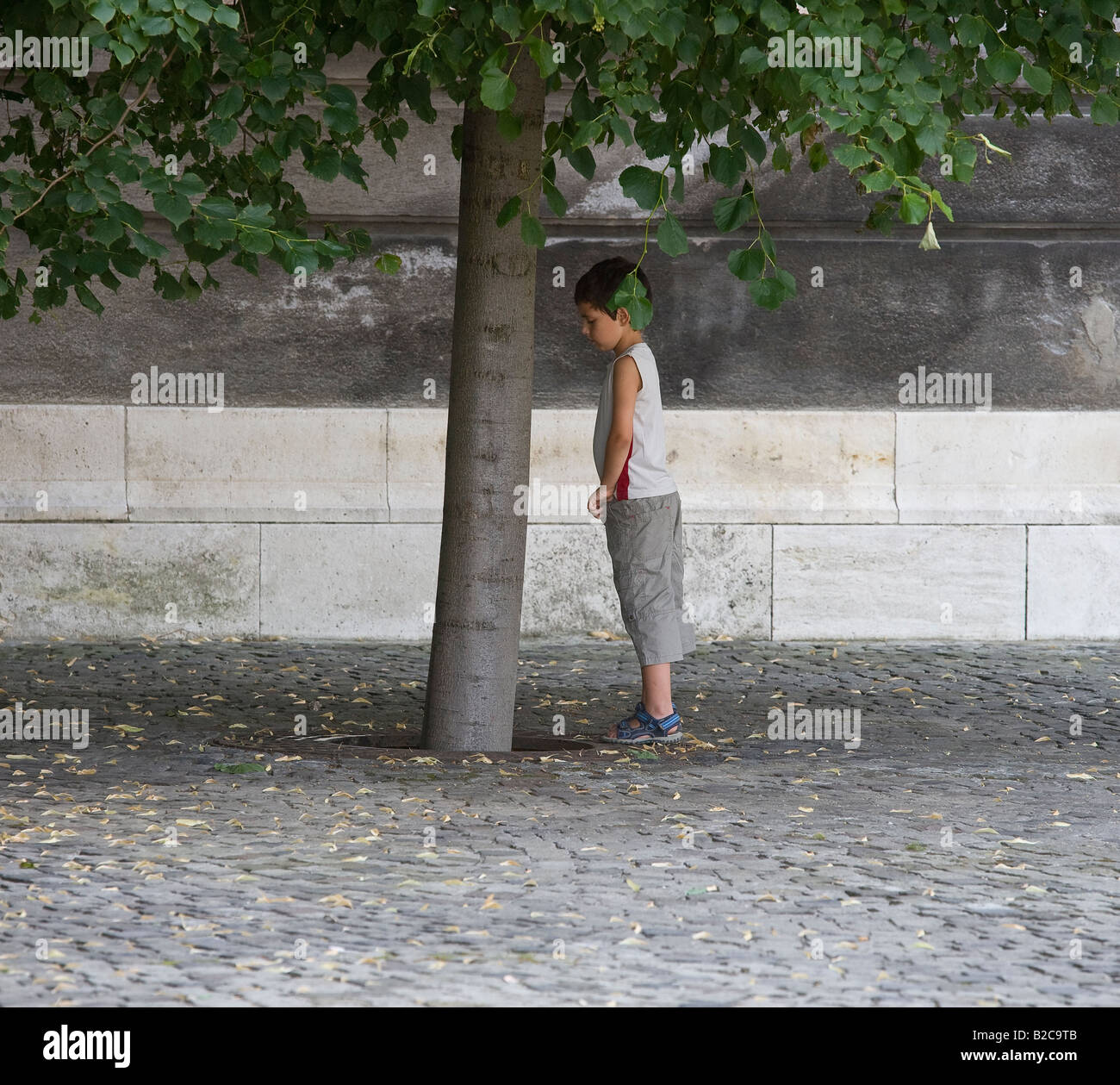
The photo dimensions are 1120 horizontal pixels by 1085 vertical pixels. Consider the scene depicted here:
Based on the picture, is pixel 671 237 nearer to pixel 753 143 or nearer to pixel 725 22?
pixel 753 143

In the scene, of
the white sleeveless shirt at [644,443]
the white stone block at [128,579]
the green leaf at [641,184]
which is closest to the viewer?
the green leaf at [641,184]

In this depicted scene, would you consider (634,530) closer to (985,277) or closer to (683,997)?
(683,997)

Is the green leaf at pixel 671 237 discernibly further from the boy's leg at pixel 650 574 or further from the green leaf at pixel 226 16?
the boy's leg at pixel 650 574

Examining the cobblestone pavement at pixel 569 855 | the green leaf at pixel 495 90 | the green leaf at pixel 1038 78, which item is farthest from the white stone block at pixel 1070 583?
the green leaf at pixel 495 90

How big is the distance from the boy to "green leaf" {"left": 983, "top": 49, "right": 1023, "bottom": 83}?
1777 mm

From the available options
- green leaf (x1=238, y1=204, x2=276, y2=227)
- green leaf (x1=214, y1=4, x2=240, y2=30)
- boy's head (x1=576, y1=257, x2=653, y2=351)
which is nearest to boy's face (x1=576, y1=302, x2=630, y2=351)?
boy's head (x1=576, y1=257, x2=653, y2=351)

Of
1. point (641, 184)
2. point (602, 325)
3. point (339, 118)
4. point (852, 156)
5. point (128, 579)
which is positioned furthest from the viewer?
point (128, 579)

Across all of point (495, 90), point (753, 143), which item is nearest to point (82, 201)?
point (495, 90)

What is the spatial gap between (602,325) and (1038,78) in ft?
6.59

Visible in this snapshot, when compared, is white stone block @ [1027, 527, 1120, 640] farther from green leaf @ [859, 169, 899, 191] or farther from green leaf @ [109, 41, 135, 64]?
green leaf @ [109, 41, 135, 64]

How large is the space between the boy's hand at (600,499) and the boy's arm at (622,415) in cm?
2

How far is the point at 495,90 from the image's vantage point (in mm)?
4793

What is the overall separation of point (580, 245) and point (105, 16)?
532 cm

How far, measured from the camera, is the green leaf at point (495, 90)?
188 inches
